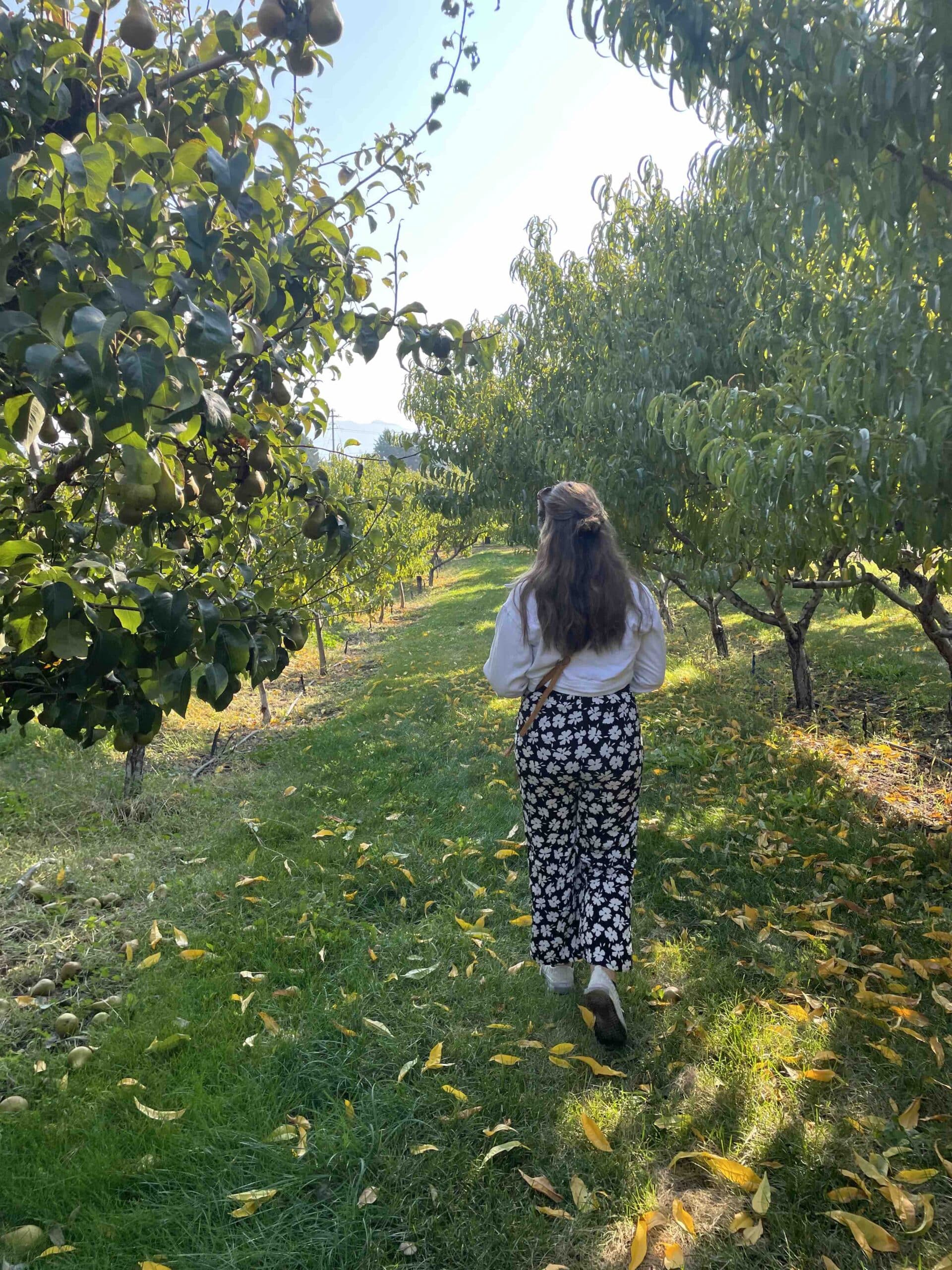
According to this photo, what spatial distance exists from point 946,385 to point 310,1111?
321cm

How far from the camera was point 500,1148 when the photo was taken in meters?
2.12

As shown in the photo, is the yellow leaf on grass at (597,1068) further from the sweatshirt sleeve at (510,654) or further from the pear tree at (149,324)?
the pear tree at (149,324)

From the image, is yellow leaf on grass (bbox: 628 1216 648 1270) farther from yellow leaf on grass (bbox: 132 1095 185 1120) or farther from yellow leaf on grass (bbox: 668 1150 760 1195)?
yellow leaf on grass (bbox: 132 1095 185 1120)

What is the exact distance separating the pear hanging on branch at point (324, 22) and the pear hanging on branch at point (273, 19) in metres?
0.06

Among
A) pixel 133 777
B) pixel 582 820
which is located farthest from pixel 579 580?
pixel 133 777

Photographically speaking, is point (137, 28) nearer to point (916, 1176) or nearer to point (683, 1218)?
point (683, 1218)

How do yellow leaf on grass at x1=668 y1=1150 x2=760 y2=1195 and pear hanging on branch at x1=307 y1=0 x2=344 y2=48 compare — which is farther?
yellow leaf on grass at x1=668 y1=1150 x2=760 y2=1195

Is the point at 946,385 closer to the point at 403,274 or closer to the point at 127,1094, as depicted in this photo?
the point at 403,274

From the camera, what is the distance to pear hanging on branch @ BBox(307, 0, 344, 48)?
1672mm

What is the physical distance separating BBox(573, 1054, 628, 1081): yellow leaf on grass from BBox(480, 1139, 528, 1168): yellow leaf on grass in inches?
14.7

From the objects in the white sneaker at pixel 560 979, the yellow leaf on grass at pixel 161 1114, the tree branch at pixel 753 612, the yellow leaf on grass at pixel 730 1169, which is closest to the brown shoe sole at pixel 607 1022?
the white sneaker at pixel 560 979

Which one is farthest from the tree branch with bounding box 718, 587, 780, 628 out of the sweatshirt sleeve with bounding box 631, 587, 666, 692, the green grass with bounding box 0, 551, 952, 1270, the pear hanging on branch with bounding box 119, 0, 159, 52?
the pear hanging on branch with bounding box 119, 0, 159, 52

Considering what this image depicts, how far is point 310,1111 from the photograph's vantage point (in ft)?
7.71

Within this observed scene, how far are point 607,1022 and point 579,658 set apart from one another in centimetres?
128
